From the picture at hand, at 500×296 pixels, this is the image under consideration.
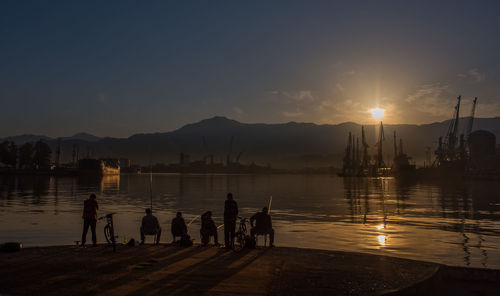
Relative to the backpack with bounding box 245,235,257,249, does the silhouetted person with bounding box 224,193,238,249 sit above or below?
above

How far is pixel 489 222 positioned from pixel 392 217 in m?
7.68

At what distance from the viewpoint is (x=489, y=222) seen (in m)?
33.2

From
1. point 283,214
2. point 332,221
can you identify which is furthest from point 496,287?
point 283,214

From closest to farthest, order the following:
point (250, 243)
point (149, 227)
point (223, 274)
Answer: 1. point (223, 274)
2. point (250, 243)
3. point (149, 227)

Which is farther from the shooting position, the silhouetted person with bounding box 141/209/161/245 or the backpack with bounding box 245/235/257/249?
the silhouetted person with bounding box 141/209/161/245

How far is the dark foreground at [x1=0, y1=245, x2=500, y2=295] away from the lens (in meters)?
10.1

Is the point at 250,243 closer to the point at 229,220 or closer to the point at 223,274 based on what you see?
the point at 229,220

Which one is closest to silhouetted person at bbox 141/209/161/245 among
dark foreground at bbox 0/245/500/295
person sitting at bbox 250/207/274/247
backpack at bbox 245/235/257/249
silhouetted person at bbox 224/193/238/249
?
dark foreground at bbox 0/245/500/295

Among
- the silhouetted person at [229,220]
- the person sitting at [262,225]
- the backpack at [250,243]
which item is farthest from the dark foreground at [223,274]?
the person sitting at [262,225]

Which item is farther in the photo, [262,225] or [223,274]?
[262,225]

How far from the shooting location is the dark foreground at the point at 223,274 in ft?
33.1

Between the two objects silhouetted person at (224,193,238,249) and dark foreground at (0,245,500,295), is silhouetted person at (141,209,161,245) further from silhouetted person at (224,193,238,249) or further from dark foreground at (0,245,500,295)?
silhouetted person at (224,193,238,249)

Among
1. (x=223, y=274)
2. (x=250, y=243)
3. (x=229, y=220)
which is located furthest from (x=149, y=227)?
(x=223, y=274)

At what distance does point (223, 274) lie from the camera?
11.4 metres
